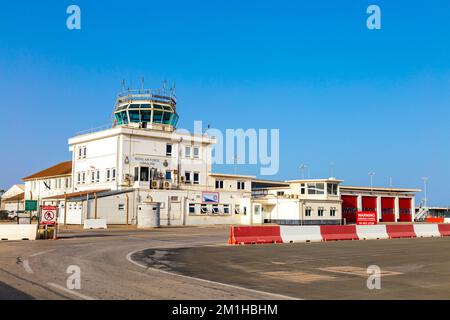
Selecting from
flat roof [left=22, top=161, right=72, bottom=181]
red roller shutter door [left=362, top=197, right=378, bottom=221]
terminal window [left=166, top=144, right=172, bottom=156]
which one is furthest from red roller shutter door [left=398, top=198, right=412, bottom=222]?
flat roof [left=22, top=161, right=72, bottom=181]

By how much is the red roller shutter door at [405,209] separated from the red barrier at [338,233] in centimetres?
4916

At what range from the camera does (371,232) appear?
35.1m

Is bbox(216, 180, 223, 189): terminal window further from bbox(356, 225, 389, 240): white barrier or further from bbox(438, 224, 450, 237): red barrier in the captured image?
bbox(356, 225, 389, 240): white barrier

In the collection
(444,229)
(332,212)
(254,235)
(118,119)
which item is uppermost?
(118,119)

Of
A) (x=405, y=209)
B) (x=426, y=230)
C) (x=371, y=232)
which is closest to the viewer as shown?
(x=371, y=232)

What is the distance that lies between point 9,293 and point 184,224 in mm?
44799

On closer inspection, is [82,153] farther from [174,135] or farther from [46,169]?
[46,169]

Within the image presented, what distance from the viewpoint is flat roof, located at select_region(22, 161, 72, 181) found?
71000 mm

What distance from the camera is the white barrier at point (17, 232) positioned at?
2850cm

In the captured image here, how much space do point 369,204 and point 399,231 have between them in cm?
3841

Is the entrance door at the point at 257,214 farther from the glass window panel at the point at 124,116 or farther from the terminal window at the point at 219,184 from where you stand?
the glass window panel at the point at 124,116

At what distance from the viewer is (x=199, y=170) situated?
199 ft

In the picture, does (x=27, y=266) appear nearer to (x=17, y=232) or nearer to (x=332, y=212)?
Answer: (x=17, y=232)

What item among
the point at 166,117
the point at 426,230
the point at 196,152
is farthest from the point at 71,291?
the point at 166,117
